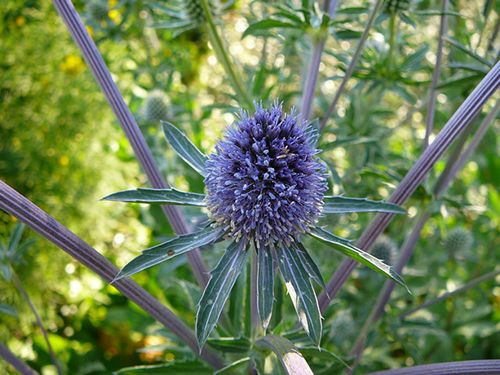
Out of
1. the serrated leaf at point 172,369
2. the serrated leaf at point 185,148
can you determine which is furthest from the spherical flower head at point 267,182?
the serrated leaf at point 172,369

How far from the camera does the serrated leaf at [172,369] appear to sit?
4.59 ft

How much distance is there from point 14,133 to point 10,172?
219mm

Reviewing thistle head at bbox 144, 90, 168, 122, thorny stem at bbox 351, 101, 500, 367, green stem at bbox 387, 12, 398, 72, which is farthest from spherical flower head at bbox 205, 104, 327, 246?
thistle head at bbox 144, 90, 168, 122

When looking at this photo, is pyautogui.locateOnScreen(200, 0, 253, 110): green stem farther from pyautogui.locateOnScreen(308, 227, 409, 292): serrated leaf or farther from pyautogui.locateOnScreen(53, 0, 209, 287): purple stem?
pyautogui.locateOnScreen(308, 227, 409, 292): serrated leaf

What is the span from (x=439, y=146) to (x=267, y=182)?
0.41 metres

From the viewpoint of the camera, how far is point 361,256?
1085 millimetres

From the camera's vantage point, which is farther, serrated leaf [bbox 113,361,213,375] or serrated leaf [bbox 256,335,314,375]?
serrated leaf [bbox 113,361,213,375]

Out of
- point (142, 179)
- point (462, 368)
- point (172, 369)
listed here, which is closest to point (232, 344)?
point (172, 369)

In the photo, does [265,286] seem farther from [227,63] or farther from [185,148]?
[227,63]

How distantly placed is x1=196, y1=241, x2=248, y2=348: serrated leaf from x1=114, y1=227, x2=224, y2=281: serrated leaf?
66mm

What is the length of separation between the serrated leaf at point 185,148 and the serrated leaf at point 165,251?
0.20 metres

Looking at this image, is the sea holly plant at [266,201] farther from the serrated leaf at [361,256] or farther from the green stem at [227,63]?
the green stem at [227,63]

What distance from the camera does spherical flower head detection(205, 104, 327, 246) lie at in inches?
48.1

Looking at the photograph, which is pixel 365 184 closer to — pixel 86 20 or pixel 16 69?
pixel 86 20
